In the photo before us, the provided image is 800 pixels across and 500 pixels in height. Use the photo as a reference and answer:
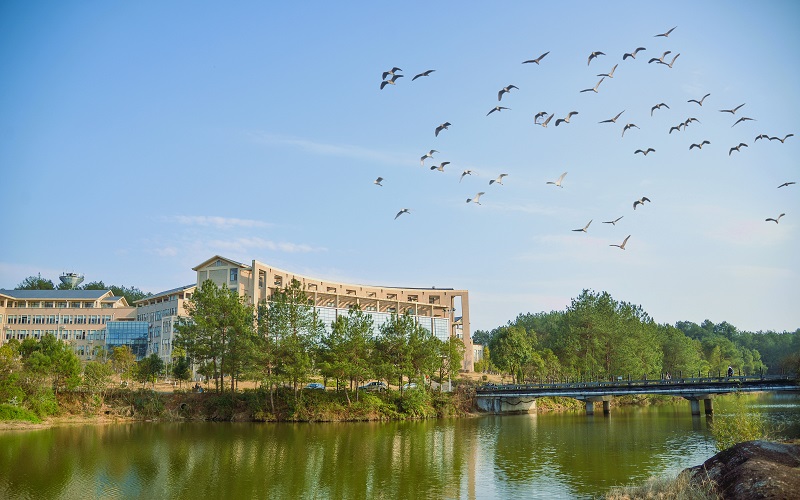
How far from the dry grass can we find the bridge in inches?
1274

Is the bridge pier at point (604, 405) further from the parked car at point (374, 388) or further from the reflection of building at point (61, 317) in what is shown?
the reflection of building at point (61, 317)

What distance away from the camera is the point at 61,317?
340 ft

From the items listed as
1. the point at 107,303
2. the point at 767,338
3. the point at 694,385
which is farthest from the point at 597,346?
the point at 767,338

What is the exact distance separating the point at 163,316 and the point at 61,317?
19.9 meters

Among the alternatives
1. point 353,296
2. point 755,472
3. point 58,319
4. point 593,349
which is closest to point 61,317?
point 58,319

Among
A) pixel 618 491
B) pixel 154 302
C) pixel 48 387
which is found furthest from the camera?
pixel 154 302

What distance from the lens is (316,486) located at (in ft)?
87.1

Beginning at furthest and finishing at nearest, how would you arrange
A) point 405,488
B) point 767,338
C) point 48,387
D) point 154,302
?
point 767,338 → point 154,302 → point 48,387 → point 405,488

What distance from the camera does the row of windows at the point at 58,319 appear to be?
10331 cm

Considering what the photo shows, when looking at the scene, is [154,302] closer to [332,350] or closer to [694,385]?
[332,350]

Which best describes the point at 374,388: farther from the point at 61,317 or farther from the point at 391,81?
the point at 61,317

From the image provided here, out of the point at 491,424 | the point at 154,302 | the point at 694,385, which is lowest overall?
the point at 491,424

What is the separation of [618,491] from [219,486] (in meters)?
15.9

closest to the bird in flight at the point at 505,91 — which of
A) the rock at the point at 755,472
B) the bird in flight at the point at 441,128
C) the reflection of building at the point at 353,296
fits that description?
the bird in flight at the point at 441,128
